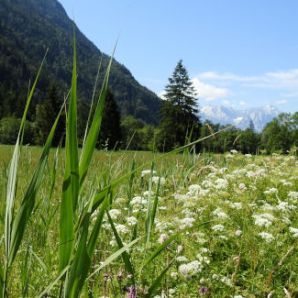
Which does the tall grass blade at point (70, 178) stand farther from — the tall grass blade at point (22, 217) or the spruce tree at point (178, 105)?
the spruce tree at point (178, 105)

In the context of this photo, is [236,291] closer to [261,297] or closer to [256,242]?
[261,297]

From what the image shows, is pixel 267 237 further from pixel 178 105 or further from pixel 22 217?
pixel 178 105

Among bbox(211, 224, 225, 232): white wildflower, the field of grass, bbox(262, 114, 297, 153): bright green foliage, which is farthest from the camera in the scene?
bbox(262, 114, 297, 153): bright green foliage

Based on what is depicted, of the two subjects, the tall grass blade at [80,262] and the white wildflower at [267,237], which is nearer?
the tall grass blade at [80,262]

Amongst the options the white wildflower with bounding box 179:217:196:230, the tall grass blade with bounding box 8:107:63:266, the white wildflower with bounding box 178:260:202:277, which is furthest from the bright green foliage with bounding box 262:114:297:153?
the tall grass blade with bounding box 8:107:63:266

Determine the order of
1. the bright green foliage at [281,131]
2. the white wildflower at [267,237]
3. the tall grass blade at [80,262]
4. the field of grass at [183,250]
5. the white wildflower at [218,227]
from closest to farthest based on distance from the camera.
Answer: the tall grass blade at [80,262] → the field of grass at [183,250] → the white wildflower at [267,237] → the white wildflower at [218,227] → the bright green foliage at [281,131]

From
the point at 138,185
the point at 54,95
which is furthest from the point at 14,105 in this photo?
the point at 138,185

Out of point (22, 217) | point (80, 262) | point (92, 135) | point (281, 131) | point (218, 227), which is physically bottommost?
point (218, 227)

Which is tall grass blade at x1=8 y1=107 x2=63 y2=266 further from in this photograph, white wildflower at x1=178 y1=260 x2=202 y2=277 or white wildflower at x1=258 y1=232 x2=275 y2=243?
white wildflower at x1=258 y1=232 x2=275 y2=243

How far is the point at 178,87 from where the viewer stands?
7675 centimetres

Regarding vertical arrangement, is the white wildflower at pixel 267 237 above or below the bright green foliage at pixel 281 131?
below

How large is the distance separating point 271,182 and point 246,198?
152 centimetres

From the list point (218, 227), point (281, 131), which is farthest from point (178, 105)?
point (218, 227)

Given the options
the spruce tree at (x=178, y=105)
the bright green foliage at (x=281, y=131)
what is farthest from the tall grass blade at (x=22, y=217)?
the bright green foliage at (x=281, y=131)
